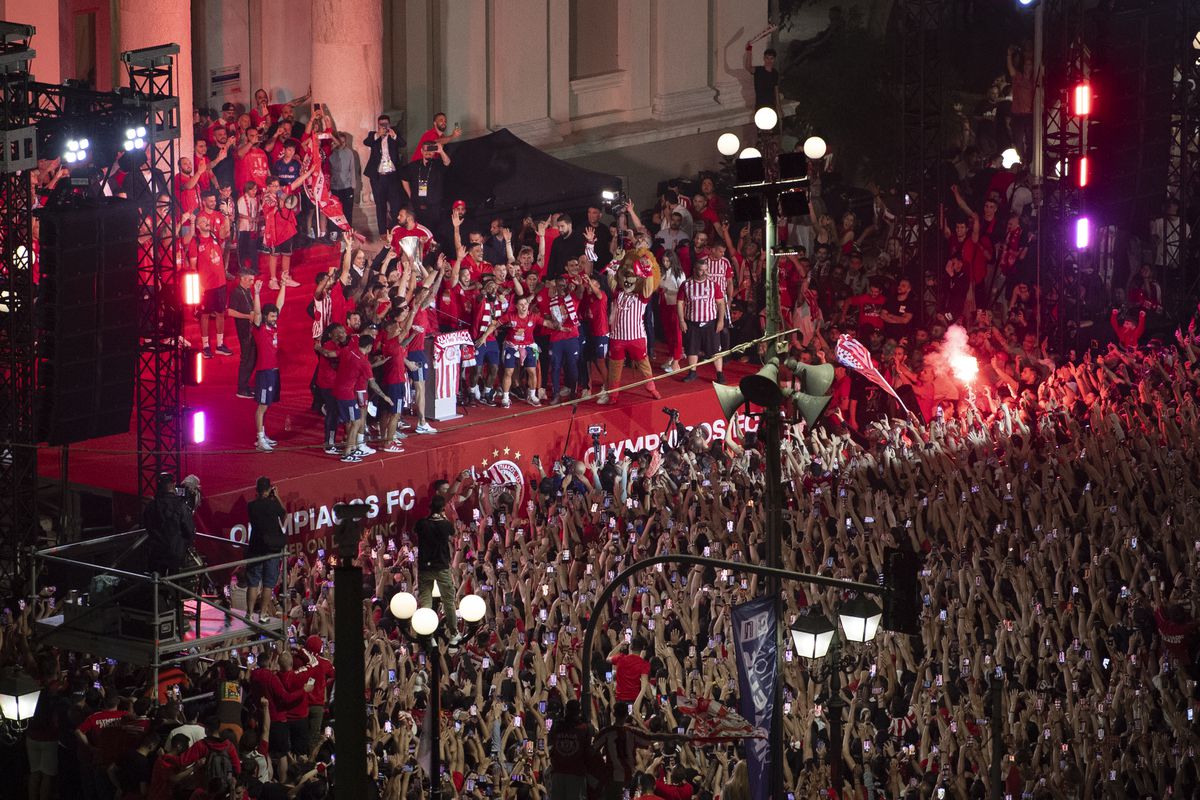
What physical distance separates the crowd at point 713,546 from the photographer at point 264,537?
86 mm

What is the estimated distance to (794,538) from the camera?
20062 mm

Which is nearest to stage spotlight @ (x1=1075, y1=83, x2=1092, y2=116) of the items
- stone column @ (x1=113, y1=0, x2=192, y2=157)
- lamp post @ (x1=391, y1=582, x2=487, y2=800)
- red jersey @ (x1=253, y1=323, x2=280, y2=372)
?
red jersey @ (x1=253, y1=323, x2=280, y2=372)

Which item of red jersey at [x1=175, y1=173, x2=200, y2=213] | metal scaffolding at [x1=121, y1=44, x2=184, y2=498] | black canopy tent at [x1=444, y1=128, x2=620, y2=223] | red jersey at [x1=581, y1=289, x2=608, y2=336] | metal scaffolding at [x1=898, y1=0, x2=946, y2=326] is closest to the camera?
metal scaffolding at [x1=121, y1=44, x2=184, y2=498]

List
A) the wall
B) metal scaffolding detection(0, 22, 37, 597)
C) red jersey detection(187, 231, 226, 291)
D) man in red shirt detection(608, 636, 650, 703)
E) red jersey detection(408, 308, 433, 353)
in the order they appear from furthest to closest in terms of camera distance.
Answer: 1. the wall
2. red jersey detection(187, 231, 226, 291)
3. red jersey detection(408, 308, 433, 353)
4. metal scaffolding detection(0, 22, 37, 597)
5. man in red shirt detection(608, 636, 650, 703)

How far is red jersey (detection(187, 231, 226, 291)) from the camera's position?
82.1 ft

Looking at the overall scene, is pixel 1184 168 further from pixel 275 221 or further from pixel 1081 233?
pixel 275 221

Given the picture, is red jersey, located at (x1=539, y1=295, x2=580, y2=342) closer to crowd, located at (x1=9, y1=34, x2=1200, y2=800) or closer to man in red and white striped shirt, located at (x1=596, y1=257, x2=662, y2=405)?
crowd, located at (x1=9, y1=34, x2=1200, y2=800)

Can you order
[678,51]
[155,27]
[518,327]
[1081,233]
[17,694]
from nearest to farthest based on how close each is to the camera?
[17,694], [518,327], [1081,233], [155,27], [678,51]

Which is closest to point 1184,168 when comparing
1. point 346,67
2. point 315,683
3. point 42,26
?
point 346,67

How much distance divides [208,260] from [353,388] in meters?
3.35

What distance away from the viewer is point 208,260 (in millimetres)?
25188

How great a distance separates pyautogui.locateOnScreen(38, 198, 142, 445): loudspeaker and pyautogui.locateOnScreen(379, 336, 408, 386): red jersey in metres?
Result: 3.39

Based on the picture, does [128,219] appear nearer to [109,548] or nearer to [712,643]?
[109,548]

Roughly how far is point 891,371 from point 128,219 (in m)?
10.3
